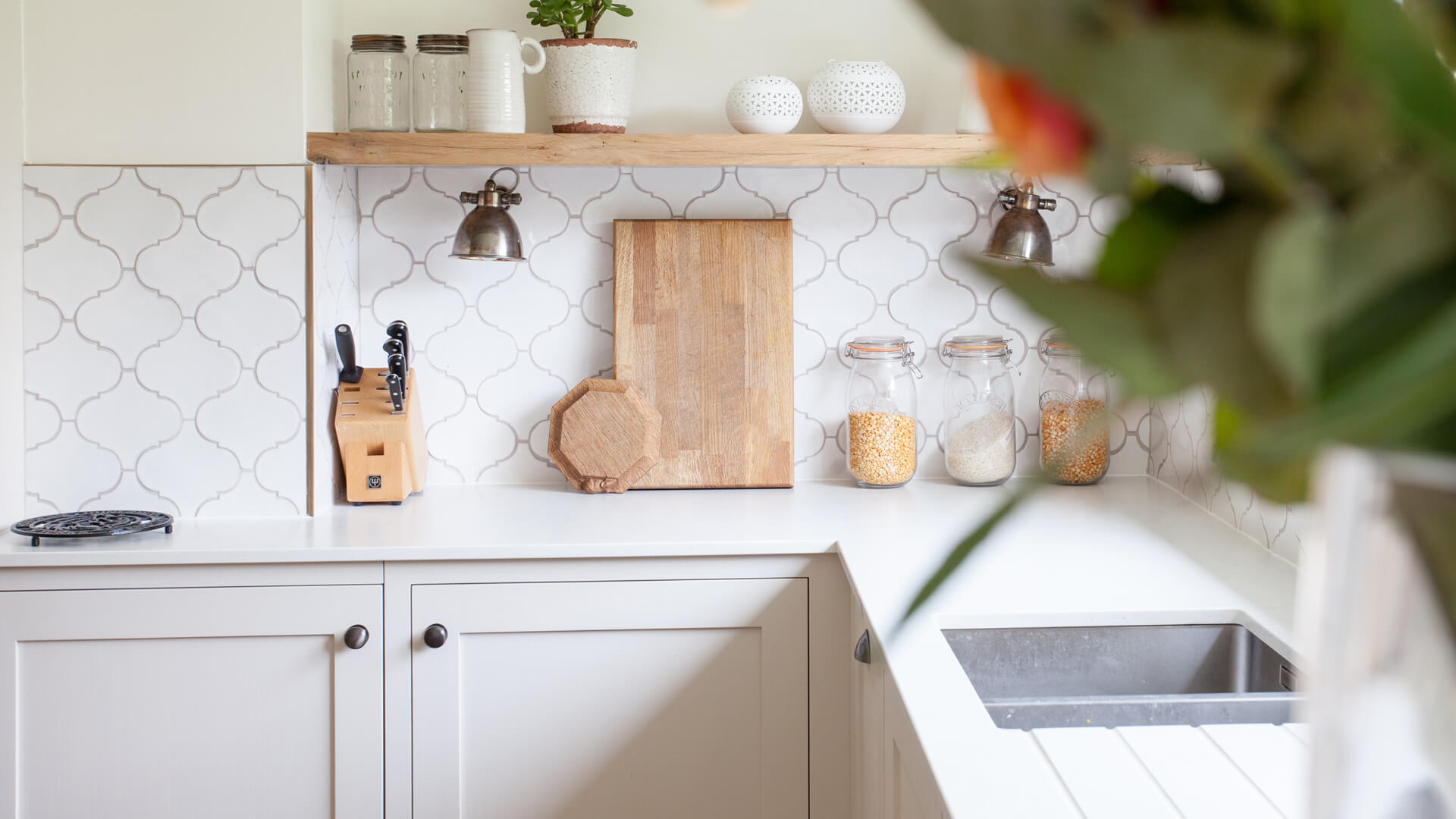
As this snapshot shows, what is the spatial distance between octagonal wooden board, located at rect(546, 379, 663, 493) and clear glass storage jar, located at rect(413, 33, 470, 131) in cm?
57

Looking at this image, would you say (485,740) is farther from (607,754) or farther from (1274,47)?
(1274,47)

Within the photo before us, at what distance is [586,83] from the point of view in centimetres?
209

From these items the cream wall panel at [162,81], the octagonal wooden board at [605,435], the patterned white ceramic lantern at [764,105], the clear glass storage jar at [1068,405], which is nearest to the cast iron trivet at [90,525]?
the cream wall panel at [162,81]

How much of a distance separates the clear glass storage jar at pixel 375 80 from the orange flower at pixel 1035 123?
2.06 m

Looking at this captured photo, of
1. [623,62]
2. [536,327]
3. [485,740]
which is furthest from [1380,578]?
[536,327]

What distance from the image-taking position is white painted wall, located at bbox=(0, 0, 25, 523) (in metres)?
1.98

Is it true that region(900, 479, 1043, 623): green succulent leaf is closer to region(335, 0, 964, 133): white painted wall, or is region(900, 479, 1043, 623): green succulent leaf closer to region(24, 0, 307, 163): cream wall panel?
region(24, 0, 307, 163): cream wall panel

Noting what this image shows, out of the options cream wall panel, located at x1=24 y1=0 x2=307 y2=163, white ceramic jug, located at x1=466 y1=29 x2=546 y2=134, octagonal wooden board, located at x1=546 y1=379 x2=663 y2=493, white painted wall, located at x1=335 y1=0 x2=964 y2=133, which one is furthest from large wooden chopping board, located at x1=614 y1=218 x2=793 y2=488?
cream wall panel, located at x1=24 y1=0 x2=307 y2=163

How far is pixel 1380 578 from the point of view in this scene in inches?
11.0

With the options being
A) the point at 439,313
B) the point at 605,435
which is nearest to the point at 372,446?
the point at 439,313

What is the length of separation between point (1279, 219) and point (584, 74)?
77.2 inches

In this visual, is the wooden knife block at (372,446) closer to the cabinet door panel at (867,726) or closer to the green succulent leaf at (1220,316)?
the cabinet door panel at (867,726)

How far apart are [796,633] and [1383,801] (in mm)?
1651

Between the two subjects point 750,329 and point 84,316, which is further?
point 750,329
